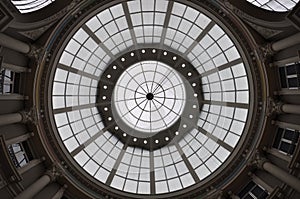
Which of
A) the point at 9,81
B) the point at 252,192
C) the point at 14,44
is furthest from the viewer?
the point at 252,192

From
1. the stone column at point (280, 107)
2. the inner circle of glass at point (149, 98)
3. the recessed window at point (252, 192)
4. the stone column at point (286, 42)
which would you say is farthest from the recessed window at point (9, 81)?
the recessed window at point (252, 192)

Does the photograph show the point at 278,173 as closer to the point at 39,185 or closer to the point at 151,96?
the point at 39,185

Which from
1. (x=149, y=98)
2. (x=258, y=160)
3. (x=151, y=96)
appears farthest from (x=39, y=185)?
(x=258, y=160)

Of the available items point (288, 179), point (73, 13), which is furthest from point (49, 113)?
point (288, 179)

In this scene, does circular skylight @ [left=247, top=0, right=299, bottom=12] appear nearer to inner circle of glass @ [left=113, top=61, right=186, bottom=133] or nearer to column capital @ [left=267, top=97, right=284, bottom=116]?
column capital @ [left=267, top=97, right=284, bottom=116]

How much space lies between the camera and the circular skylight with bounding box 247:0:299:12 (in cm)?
2255

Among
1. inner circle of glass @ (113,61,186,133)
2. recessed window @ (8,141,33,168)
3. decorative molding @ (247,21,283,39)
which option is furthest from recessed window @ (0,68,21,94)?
decorative molding @ (247,21,283,39)

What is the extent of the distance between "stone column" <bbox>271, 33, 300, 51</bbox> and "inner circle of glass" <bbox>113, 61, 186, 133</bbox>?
43.6 feet

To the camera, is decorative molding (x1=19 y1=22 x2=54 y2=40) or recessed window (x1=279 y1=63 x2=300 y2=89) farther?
decorative molding (x1=19 y1=22 x2=54 y2=40)

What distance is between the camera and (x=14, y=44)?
2092cm

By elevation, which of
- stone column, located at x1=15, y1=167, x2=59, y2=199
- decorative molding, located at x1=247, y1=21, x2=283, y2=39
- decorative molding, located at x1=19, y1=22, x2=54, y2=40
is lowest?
stone column, located at x1=15, y1=167, x2=59, y2=199

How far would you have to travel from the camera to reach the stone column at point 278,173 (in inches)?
810

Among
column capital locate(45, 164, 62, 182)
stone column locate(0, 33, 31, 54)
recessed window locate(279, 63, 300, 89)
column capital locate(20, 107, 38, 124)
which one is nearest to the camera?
stone column locate(0, 33, 31, 54)

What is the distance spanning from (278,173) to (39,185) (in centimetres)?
1585
